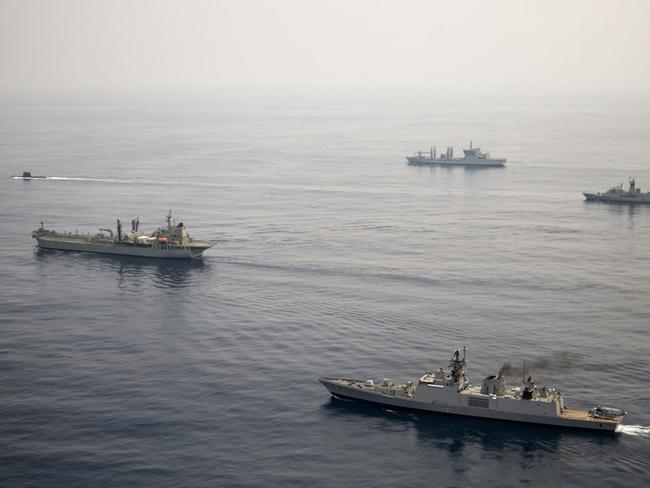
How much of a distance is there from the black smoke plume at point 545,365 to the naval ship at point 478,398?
3.65m

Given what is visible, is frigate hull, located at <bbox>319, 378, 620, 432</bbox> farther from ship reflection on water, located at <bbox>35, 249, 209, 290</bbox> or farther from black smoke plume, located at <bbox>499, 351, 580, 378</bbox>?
ship reflection on water, located at <bbox>35, 249, 209, 290</bbox>

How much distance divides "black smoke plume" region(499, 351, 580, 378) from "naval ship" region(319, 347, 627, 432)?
12.0 feet

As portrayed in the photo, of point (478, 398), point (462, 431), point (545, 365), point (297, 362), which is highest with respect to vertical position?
point (545, 365)

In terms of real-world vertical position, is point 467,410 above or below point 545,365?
below

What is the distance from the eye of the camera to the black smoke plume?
4820 inches

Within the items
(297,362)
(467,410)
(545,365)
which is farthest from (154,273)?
(545,365)

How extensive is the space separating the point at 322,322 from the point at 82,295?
52.0 metres

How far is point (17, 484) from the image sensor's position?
99.5m

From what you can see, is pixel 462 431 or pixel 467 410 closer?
pixel 462 431

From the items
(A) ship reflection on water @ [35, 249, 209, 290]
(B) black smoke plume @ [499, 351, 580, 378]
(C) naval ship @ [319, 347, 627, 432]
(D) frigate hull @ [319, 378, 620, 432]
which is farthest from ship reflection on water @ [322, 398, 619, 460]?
(A) ship reflection on water @ [35, 249, 209, 290]

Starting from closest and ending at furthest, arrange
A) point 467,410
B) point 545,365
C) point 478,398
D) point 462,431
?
point 462,431, point 478,398, point 467,410, point 545,365

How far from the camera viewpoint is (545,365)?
407 ft

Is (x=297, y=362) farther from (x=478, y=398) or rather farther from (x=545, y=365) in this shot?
(x=545, y=365)

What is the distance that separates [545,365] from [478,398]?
14.2 m
